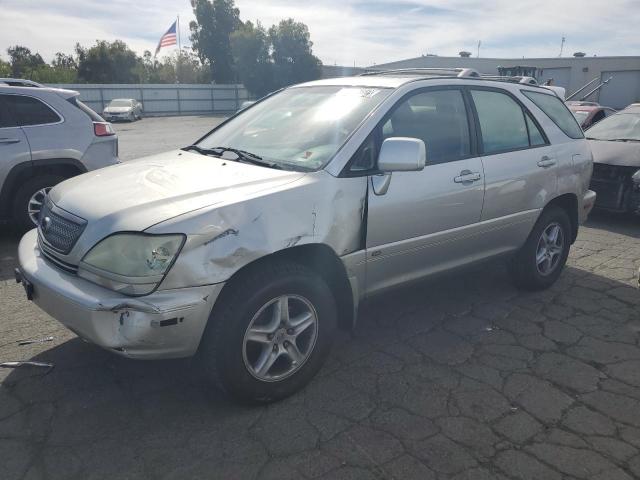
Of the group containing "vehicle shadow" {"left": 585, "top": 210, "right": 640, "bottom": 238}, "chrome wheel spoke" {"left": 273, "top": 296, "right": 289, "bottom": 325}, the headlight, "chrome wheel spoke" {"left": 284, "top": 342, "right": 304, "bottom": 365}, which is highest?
the headlight

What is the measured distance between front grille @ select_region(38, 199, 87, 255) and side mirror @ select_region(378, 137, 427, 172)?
1.66 meters

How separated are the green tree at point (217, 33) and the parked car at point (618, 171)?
161 feet

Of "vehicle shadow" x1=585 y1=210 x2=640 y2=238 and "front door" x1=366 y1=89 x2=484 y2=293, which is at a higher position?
"front door" x1=366 y1=89 x2=484 y2=293

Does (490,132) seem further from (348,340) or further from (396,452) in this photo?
(396,452)

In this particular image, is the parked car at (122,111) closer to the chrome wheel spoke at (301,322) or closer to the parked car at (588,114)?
the parked car at (588,114)

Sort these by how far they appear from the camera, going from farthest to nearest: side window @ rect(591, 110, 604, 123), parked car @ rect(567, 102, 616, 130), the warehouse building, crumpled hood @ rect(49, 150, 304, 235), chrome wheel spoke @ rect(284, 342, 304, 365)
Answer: the warehouse building, side window @ rect(591, 110, 604, 123), parked car @ rect(567, 102, 616, 130), chrome wheel spoke @ rect(284, 342, 304, 365), crumpled hood @ rect(49, 150, 304, 235)

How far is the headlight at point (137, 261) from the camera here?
Result: 248 cm

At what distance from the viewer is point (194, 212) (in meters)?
2.59

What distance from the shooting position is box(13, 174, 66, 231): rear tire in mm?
5887

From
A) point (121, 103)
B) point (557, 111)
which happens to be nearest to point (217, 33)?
point (121, 103)

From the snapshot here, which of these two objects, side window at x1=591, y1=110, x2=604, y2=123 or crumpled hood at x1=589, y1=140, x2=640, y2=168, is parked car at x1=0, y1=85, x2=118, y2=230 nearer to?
crumpled hood at x1=589, y1=140, x2=640, y2=168

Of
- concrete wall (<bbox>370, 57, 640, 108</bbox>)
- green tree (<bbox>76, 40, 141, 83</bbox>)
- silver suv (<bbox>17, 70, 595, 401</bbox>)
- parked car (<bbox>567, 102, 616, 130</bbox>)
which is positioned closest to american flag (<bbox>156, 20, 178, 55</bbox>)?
green tree (<bbox>76, 40, 141, 83</bbox>)

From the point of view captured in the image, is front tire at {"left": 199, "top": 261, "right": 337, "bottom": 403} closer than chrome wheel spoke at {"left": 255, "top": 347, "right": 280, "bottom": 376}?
Yes

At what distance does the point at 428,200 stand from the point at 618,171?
482 cm
